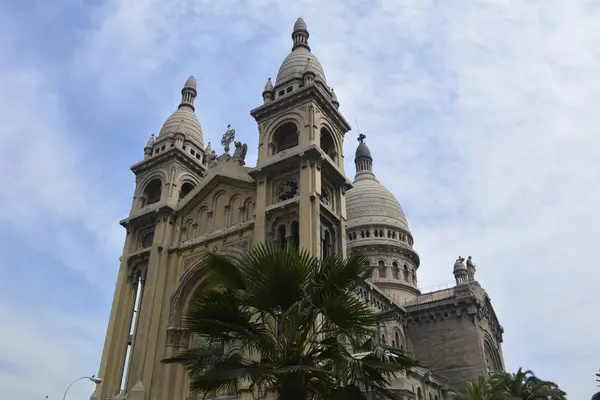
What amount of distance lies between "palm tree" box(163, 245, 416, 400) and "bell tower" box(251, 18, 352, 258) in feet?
39.1

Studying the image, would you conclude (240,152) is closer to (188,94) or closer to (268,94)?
(268,94)

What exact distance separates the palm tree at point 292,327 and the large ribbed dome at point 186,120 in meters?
26.5

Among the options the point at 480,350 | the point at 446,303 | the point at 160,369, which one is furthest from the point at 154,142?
the point at 480,350

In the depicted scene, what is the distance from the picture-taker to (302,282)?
1236cm

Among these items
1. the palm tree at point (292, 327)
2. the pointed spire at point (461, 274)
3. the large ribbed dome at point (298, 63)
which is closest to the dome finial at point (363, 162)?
the pointed spire at point (461, 274)

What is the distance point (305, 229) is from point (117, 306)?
14159 millimetres

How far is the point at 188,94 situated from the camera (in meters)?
41.4

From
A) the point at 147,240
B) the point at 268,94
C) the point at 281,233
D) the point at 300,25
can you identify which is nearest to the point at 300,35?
the point at 300,25

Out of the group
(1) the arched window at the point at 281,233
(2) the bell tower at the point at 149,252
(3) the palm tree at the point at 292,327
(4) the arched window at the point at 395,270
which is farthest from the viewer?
(4) the arched window at the point at 395,270

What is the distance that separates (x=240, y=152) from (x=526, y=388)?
845 inches

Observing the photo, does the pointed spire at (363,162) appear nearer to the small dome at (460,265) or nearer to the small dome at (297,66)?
the small dome at (460,265)

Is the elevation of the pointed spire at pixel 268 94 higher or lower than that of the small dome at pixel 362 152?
lower

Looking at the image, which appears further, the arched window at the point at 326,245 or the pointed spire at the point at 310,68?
the pointed spire at the point at 310,68

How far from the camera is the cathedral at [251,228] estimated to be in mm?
27453
